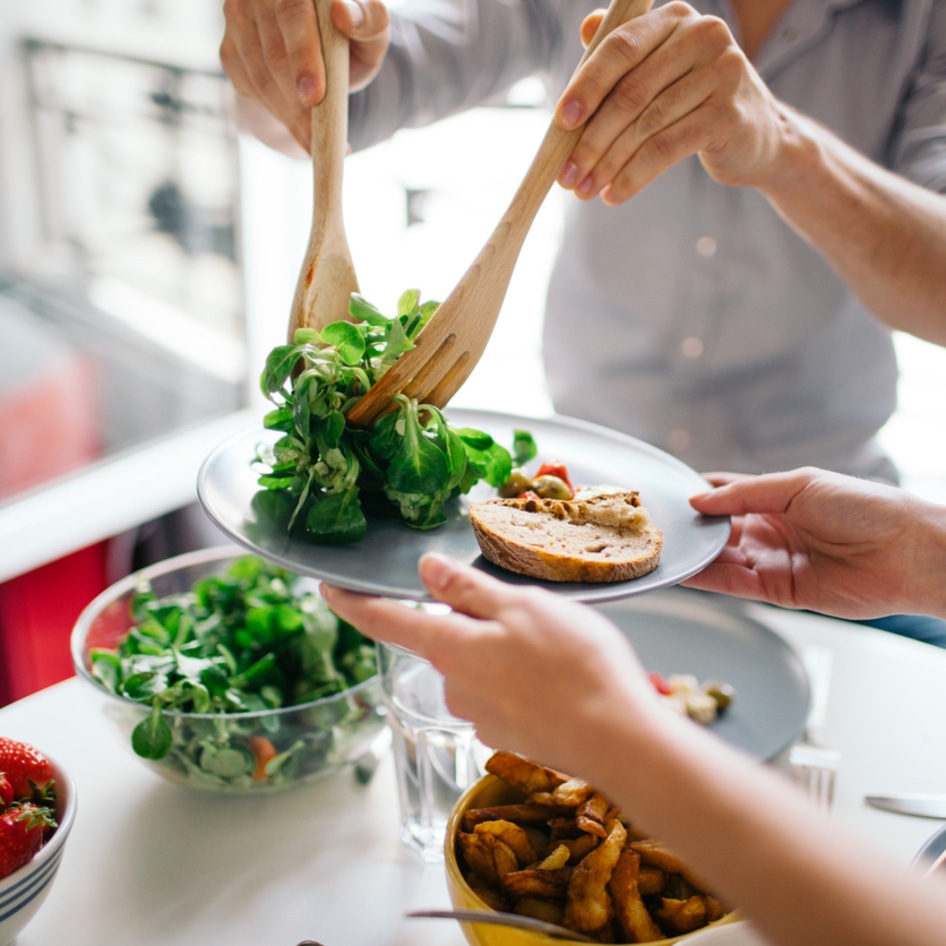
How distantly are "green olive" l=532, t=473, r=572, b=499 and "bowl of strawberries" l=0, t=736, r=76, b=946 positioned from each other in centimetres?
52

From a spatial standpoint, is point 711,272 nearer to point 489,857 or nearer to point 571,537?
point 571,537

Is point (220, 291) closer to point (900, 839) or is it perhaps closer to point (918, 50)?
point (918, 50)

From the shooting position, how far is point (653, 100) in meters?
0.96

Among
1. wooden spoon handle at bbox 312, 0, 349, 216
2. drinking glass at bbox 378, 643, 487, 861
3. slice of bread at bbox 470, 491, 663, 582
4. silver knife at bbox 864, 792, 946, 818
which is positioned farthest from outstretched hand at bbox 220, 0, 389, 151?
silver knife at bbox 864, 792, 946, 818

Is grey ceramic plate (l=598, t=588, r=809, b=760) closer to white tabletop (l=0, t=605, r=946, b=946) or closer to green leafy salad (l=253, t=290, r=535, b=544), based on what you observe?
white tabletop (l=0, t=605, r=946, b=946)

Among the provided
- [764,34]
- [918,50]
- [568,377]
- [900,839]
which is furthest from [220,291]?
[900,839]

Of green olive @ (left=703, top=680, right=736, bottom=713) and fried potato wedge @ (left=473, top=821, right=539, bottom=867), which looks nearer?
fried potato wedge @ (left=473, top=821, right=539, bottom=867)

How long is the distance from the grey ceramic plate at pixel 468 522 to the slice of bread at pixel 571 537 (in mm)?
12

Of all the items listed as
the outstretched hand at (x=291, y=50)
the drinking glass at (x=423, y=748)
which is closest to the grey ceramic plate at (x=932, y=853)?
the drinking glass at (x=423, y=748)

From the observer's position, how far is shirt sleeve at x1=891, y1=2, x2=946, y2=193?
1410 millimetres

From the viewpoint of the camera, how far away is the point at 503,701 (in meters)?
0.60

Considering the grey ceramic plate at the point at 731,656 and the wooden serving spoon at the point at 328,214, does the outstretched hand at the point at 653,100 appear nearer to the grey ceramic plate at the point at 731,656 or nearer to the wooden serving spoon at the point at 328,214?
the wooden serving spoon at the point at 328,214

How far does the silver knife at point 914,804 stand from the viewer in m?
0.95

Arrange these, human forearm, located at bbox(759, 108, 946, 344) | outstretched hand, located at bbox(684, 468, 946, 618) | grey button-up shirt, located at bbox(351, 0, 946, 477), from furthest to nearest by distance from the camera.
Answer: grey button-up shirt, located at bbox(351, 0, 946, 477) < human forearm, located at bbox(759, 108, 946, 344) < outstretched hand, located at bbox(684, 468, 946, 618)
